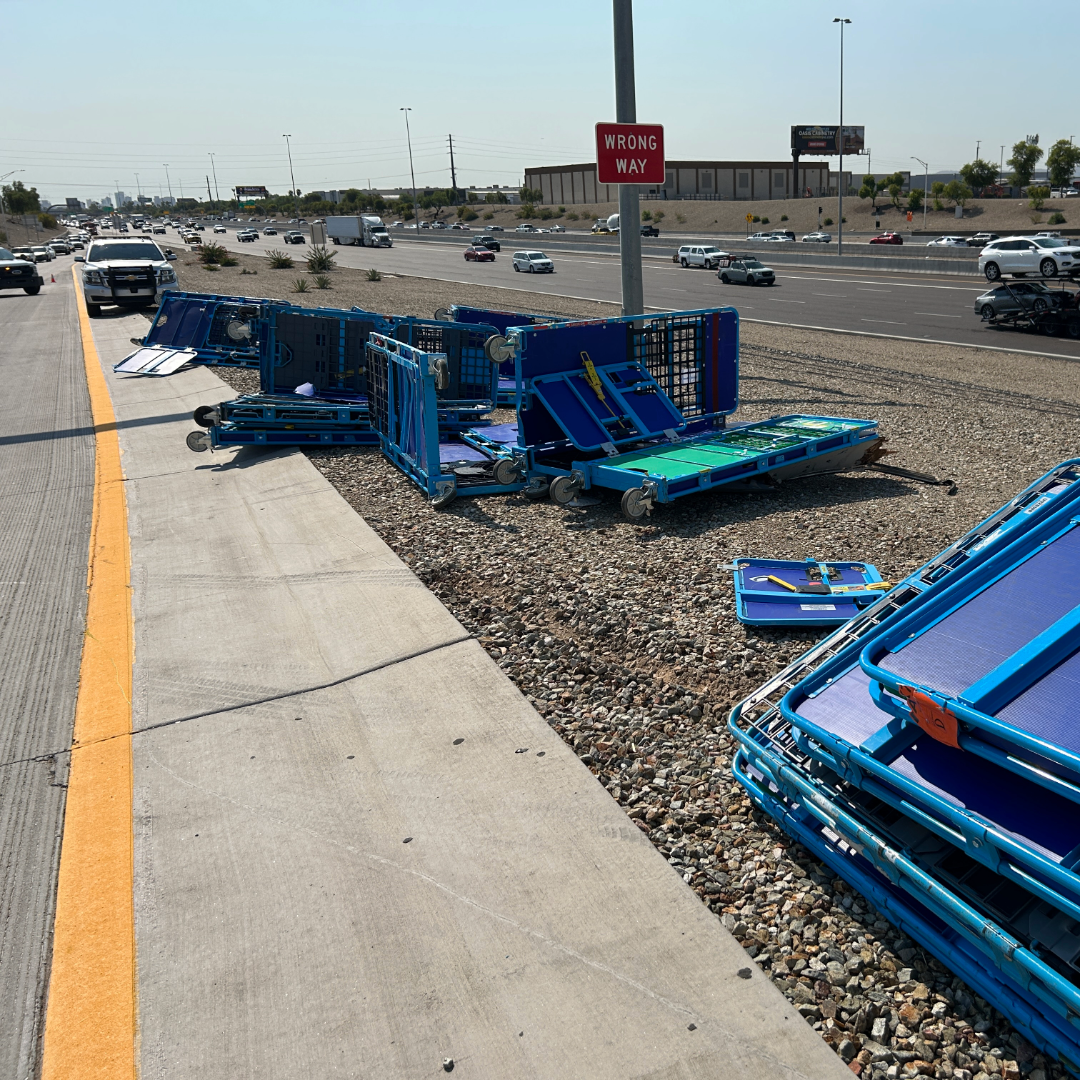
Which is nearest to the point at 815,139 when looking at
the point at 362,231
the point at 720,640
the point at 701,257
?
the point at 362,231

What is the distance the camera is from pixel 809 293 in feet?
116

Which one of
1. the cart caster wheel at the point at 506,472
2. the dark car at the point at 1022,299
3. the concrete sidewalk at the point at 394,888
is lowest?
the concrete sidewalk at the point at 394,888

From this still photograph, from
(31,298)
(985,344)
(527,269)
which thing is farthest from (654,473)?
(527,269)

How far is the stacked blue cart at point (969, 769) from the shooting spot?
2611 millimetres

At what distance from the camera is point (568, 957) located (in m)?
3.03

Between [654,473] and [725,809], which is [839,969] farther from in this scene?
[654,473]

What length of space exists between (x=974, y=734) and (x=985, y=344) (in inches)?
819

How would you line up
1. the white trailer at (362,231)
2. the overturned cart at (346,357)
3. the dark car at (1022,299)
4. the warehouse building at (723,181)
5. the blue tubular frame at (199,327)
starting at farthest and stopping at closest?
the warehouse building at (723,181) → the white trailer at (362,231) → the dark car at (1022,299) → the blue tubular frame at (199,327) → the overturned cart at (346,357)

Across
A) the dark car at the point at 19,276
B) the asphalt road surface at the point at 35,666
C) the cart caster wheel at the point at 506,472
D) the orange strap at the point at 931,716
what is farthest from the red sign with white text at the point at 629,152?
the dark car at the point at 19,276

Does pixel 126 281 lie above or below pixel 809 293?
above

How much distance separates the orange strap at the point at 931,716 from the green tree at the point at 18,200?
199047 mm

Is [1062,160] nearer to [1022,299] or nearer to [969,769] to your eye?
[1022,299]

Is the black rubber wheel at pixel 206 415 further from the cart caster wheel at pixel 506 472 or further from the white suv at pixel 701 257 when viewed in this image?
the white suv at pixel 701 257

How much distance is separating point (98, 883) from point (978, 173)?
11685 centimetres
